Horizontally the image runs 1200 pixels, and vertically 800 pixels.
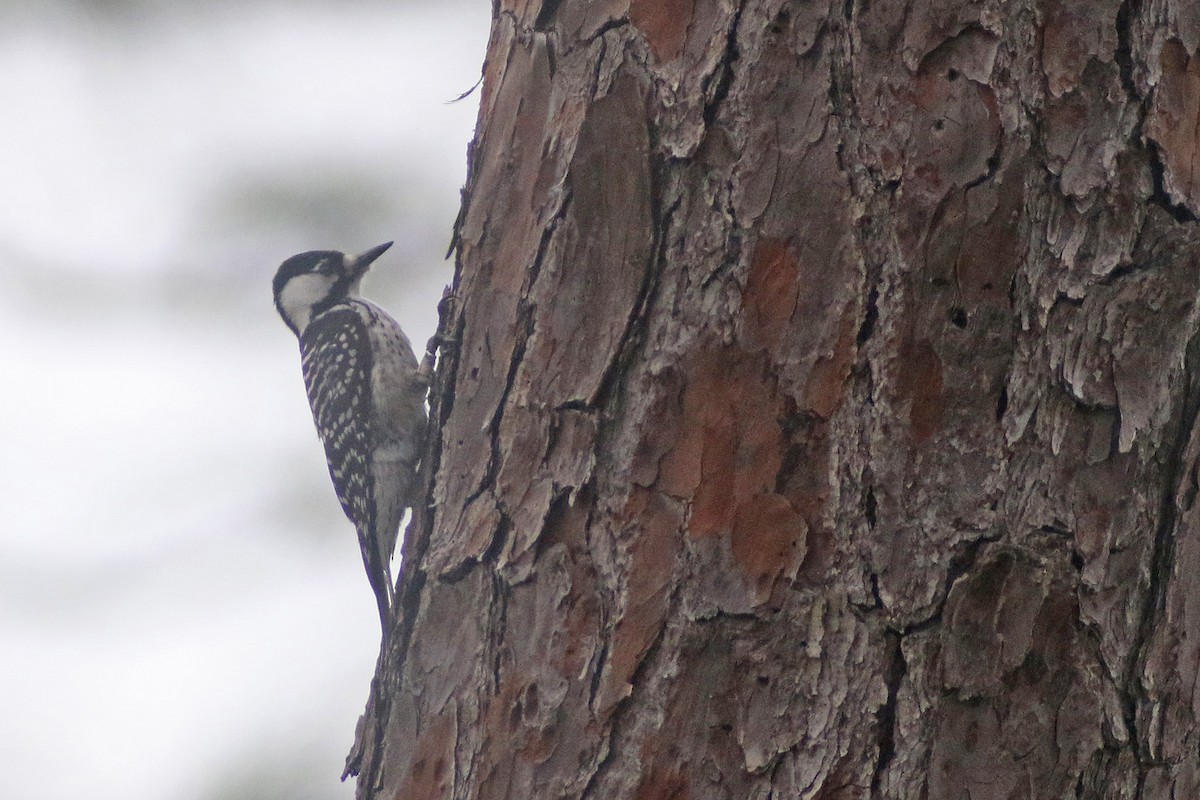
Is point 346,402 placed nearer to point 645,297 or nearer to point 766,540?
point 645,297

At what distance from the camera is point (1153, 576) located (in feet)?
4.95

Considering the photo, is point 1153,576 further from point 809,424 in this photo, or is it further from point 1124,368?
point 809,424

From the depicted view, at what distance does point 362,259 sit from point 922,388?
4178 mm

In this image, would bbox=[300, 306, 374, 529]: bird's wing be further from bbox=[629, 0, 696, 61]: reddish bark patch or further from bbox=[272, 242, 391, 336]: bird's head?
bbox=[629, 0, 696, 61]: reddish bark patch

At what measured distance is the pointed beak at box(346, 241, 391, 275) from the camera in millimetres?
5322

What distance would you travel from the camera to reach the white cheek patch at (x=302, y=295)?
5.59 meters

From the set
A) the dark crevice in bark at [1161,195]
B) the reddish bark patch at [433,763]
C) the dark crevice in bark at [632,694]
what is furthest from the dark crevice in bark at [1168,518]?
the reddish bark patch at [433,763]

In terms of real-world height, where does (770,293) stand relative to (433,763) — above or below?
above

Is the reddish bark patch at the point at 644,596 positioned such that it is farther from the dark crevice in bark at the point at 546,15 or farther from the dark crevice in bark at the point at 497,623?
the dark crevice in bark at the point at 546,15

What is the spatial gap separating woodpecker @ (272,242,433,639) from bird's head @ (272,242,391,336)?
0.19 meters

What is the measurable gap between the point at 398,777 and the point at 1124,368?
137 cm

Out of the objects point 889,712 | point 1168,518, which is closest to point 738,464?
point 889,712

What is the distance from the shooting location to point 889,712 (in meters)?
1.51

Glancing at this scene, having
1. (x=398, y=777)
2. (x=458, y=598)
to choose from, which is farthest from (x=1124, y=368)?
(x=398, y=777)
